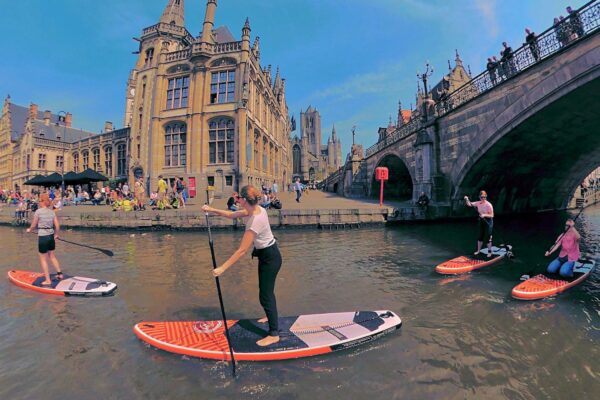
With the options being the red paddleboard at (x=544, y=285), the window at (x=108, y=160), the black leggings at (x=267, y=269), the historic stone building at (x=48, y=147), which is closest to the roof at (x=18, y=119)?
the historic stone building at (x=48, y=147)

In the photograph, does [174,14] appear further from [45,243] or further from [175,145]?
[45,243]

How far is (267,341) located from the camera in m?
3.38

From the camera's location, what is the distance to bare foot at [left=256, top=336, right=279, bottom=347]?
11.0 ft

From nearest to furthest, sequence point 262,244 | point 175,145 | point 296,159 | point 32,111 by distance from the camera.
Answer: point 262,244, point 175,145, point 32,111, point 296,159

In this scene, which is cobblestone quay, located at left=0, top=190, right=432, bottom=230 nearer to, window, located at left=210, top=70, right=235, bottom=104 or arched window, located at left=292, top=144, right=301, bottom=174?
window, located at left=210, top=70, right=235, bottom=104

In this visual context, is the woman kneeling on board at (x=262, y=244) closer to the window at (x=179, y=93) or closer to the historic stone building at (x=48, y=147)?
the window at (x=179, y=93)

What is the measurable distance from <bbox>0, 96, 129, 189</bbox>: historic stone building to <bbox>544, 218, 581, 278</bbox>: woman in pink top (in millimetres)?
41498

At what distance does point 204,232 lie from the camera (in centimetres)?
1452

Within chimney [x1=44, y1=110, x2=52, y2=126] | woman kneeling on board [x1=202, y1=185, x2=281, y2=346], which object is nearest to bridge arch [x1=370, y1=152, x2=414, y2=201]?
woman kneeling on board [x1=202, y1=185, x2=281, y2=346]

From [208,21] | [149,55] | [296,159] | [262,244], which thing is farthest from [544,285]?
[296,159]

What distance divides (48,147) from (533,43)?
60.5m

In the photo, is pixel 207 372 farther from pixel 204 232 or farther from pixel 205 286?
pixel 204 232

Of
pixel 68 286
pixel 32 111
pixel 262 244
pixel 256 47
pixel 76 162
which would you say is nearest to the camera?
pixel 262 244

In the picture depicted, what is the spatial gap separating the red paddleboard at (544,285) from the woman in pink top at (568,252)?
0.57 ft
